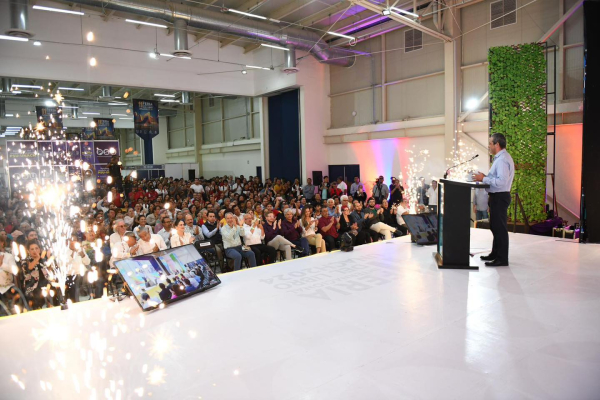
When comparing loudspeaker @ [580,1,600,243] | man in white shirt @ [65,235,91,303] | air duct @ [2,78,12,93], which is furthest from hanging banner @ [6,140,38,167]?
loudspeaker @ [580,1,600,243]

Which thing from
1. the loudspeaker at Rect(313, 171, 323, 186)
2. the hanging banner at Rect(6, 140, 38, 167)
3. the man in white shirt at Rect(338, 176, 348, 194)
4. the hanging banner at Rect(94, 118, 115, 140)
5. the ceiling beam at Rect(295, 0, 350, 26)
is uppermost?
the ceiling beam at Rect(295, 0, 350, 26)

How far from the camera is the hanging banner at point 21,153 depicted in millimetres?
11835

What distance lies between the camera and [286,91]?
15695mm

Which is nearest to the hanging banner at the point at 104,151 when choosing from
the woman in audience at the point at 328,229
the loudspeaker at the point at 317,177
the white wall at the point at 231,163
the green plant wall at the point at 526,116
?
the white wall at the point at 231,163

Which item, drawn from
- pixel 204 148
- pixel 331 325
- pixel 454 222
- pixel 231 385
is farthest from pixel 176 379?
pixel 204 148

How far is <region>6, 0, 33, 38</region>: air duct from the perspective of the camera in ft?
28.9

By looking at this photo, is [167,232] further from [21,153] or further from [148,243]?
[21,153]

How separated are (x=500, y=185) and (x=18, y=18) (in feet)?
32.9

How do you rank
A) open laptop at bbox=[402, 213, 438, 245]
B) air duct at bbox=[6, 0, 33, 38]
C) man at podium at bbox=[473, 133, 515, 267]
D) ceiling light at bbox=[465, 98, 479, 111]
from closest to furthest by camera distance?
man at podium at bbox=[473, 133, 515, 267] < open laptop at bbox=[402, 213, 438, 245] < air duct at bbox=[6, 0, 33, 38] < ceiling light at bbox=[465, 98, 479, 111]

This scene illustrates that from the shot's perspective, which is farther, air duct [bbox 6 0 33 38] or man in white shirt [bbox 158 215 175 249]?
air duct [bbox 6 0 33 38]

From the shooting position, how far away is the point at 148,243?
5332mm

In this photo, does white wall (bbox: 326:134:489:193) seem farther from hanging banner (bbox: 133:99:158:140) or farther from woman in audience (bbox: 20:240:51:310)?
woman in audience (bbox: 20:240:51:310)

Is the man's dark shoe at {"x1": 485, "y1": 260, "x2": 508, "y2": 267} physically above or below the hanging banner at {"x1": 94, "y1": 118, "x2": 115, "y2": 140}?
below

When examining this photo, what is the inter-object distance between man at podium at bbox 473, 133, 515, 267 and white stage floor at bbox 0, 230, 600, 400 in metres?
0.41
